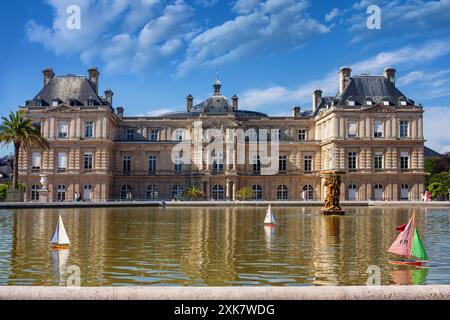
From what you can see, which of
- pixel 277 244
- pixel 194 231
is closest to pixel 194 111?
pixel 194 231

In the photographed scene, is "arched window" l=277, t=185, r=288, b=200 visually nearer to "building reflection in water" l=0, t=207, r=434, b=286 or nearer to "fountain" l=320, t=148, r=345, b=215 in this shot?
"fountain" l=320, t=148, r=345, b=215

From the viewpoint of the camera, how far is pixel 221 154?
64.6m

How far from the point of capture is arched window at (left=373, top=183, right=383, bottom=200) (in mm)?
62031

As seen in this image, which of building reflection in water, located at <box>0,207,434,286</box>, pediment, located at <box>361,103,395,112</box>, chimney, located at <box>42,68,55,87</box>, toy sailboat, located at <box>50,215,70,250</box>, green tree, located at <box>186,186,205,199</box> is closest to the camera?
building reflection in water, located at <box>0,207,434,286</box>

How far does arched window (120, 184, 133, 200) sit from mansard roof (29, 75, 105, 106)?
1047 centimetres

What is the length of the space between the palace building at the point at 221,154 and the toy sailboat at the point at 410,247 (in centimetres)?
4959

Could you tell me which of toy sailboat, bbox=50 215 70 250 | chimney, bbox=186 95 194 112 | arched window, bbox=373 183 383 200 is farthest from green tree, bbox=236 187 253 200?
toy sailboat, bbox=50 215 70 250

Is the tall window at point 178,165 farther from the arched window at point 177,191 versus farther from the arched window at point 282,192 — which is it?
the arched window at point 282,192

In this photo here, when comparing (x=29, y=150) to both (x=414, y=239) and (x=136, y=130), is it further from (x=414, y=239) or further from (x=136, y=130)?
(x=414, y=239)

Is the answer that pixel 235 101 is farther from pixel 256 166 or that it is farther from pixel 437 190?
pixel 437 190

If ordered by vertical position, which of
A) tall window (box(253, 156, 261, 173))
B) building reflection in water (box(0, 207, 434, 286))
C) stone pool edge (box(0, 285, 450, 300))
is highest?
tall window (box(253, 156, 261, 173))

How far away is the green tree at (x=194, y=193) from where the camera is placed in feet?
195
